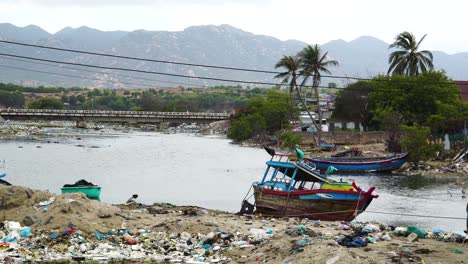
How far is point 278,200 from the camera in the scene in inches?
1083

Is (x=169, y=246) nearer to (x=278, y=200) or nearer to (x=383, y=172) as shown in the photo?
(x=278, y=200)

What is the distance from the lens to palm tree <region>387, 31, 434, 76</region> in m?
80.0

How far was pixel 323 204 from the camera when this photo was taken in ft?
86.9

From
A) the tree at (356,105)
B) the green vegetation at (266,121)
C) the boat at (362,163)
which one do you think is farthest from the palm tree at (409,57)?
the boat at (362,163)

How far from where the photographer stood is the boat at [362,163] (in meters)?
51.8

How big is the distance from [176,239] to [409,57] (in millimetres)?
66551

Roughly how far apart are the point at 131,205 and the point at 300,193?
769 cm

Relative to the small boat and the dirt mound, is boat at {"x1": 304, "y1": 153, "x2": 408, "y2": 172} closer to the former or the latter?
the small boat

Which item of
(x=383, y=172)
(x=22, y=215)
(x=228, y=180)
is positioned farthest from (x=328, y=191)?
(x=383, y=172)

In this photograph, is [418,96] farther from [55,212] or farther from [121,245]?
[121,245]

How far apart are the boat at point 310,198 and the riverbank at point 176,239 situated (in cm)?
240

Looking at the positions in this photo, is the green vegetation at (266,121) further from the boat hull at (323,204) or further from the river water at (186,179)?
the boat hull at (323,204)

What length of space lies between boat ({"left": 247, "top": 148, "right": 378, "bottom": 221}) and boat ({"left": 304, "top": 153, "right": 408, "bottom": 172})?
23142 mm

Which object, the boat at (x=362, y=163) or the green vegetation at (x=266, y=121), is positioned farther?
the green vegetation at (x=266, y=121)
